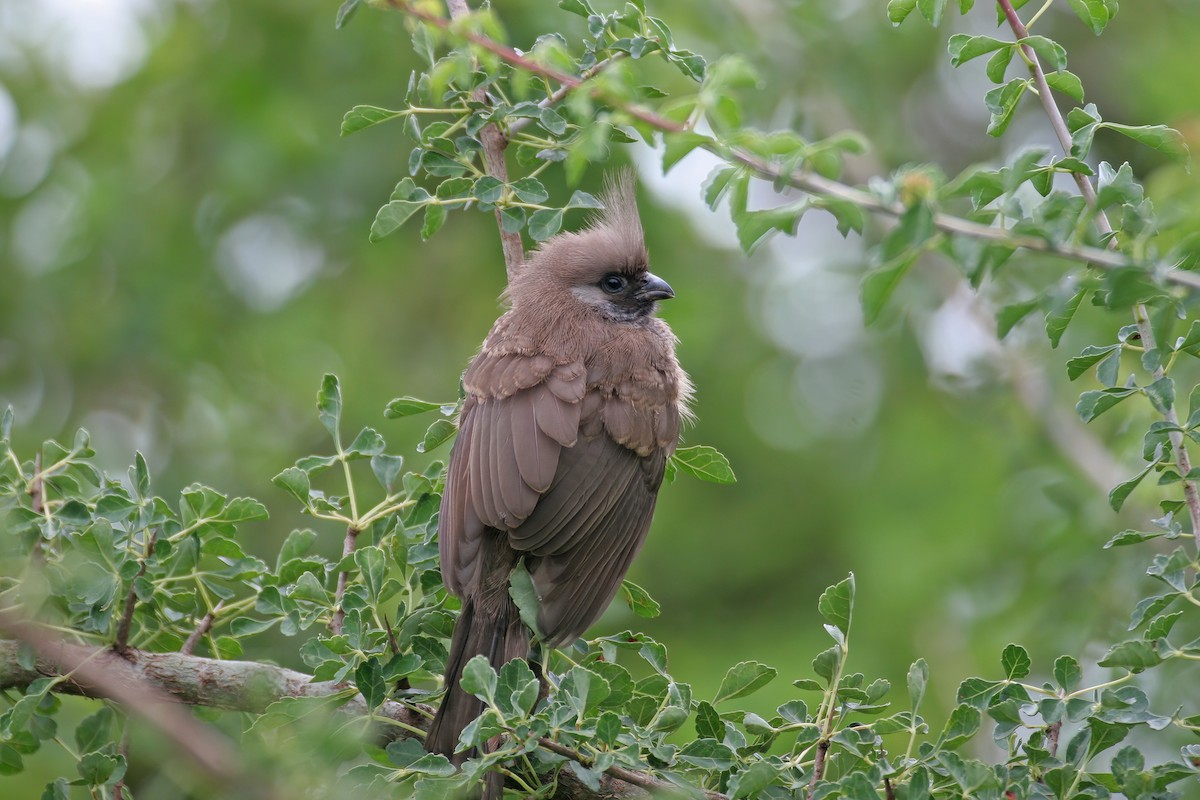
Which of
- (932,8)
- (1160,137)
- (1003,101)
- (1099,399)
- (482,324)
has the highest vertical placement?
(482,324)

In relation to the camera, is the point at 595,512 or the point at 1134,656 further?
the point at 595,512

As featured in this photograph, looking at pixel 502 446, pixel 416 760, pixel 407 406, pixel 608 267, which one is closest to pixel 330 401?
pixel 407 406

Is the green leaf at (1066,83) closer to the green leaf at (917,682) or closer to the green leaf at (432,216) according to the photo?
the green leaf at (917,682)

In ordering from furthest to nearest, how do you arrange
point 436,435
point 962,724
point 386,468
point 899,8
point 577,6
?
point 436,435 < point 386,468 < point 577,6 < point 899,8 < point 962,724

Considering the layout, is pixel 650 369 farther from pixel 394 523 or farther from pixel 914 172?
pixel 914 172

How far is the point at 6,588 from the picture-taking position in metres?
3.35

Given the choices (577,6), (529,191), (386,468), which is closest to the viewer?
(577,6)

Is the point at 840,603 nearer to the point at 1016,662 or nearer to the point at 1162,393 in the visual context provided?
the point at 1016,662

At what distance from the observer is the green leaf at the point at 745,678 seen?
3.16 metres

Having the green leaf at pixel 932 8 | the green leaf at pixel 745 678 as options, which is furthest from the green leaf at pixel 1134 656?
the green leaf at pixel 932 8

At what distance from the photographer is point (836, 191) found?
7.06ft

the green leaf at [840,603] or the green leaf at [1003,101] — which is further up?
the green leaf at [1003,101]

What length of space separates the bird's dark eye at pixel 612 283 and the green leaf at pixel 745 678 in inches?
93.9

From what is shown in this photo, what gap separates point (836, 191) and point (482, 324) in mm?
6169
